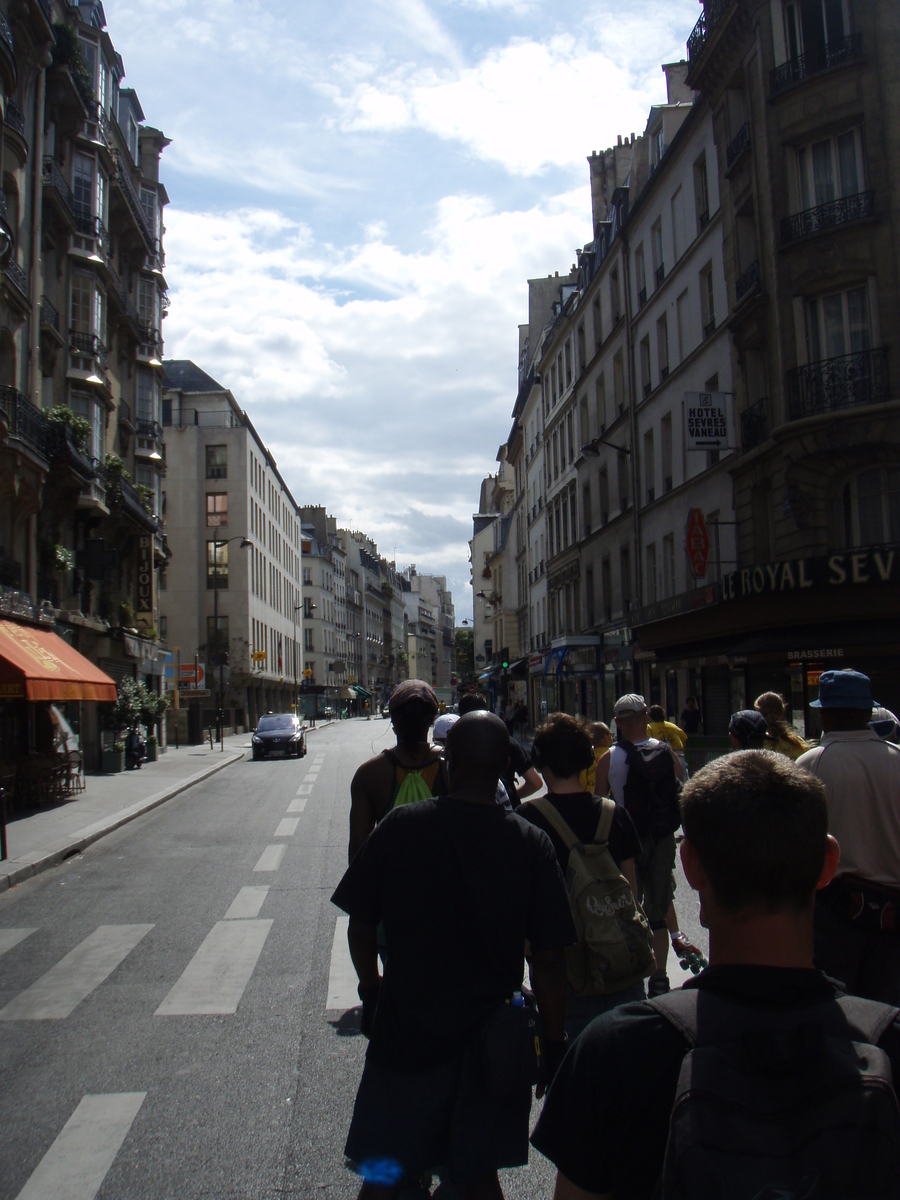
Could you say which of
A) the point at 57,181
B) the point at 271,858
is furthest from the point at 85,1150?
the point at 57,181

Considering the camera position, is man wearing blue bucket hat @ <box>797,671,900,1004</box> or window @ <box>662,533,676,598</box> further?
window @ <box>662,533,676,598</box>

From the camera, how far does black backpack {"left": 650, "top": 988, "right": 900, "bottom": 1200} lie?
1.40 m

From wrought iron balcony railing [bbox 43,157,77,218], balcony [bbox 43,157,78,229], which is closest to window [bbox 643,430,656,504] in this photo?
balcony [bbox 43,157,78,229]

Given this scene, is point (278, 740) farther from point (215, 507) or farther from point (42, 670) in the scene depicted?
point (215, 507)

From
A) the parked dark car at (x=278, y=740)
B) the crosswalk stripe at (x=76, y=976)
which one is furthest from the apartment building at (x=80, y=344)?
the crosswalk stripe at (x=76, y=976)

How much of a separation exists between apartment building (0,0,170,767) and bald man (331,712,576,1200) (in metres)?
→ 17.8

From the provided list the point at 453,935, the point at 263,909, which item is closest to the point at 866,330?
the point at 263,909

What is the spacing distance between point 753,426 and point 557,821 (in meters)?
19.7

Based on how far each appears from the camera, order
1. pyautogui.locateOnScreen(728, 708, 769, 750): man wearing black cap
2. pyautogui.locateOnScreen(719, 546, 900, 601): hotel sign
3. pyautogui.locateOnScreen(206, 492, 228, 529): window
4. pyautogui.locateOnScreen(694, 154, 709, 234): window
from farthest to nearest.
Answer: pyautogui.locateOnScreen(206, 492, 228, 529): window → pyautogui.locateOnScreen(694, 154, 709, 234): window → pyautogui.locateOnScreen(719, 546, 900, 601): hotel sign → pyautogui.locateOnScreen(728, 708, 769, 750): man wearing black cap

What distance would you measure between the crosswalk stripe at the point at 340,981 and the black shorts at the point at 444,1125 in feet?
9.16

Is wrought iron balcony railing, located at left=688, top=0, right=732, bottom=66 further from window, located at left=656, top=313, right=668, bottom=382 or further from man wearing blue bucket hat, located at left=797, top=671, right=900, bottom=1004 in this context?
→ man wearing blue bucket hat, located at left=797, top=671, right=900, bottom=1004

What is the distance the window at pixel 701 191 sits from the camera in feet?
83.6

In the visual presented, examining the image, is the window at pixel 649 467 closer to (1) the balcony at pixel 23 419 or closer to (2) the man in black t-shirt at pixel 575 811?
(1) the balcony at pixel 23 419

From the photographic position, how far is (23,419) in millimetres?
19797
